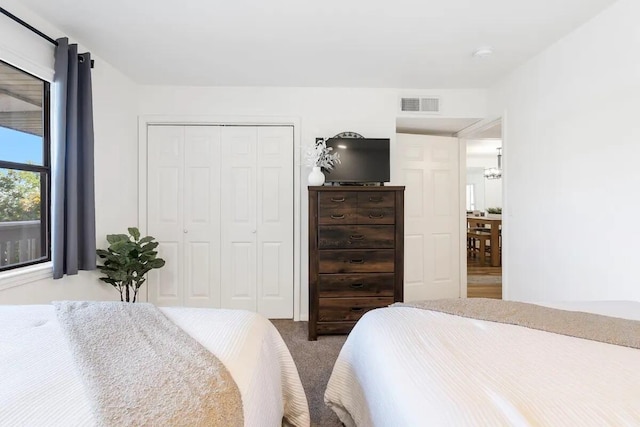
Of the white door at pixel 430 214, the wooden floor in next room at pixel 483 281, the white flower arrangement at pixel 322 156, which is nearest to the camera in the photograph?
the white flower arrangement at pixel 322 156

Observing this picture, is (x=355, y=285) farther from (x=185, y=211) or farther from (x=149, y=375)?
(x=149, y=375)

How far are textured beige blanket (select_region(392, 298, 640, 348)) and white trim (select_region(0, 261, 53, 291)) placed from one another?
2242mm

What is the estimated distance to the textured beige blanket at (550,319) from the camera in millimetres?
1149

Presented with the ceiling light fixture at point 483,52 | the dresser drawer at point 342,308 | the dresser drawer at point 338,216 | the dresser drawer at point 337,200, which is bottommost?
the dresser drawer at point 342,308

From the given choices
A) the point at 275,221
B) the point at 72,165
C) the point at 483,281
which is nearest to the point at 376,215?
the point at 275,221

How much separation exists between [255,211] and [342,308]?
129cm

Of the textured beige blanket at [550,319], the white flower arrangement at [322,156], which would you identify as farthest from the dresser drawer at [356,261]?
the textured beige blanket at [550,319]

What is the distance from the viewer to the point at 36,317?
1.30 m

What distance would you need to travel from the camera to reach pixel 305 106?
11.0 ft

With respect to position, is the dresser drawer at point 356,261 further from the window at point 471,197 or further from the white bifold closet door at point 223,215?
the window at point 471,197

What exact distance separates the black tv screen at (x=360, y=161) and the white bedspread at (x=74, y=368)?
2.02 meters

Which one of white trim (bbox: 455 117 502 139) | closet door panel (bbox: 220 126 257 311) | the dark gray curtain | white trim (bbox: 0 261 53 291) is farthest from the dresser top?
white trim (bbox: 0 261 53 291)

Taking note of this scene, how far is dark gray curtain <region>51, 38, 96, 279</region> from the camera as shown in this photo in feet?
7.16

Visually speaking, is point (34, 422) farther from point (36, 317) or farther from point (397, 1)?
point (397, 1)
